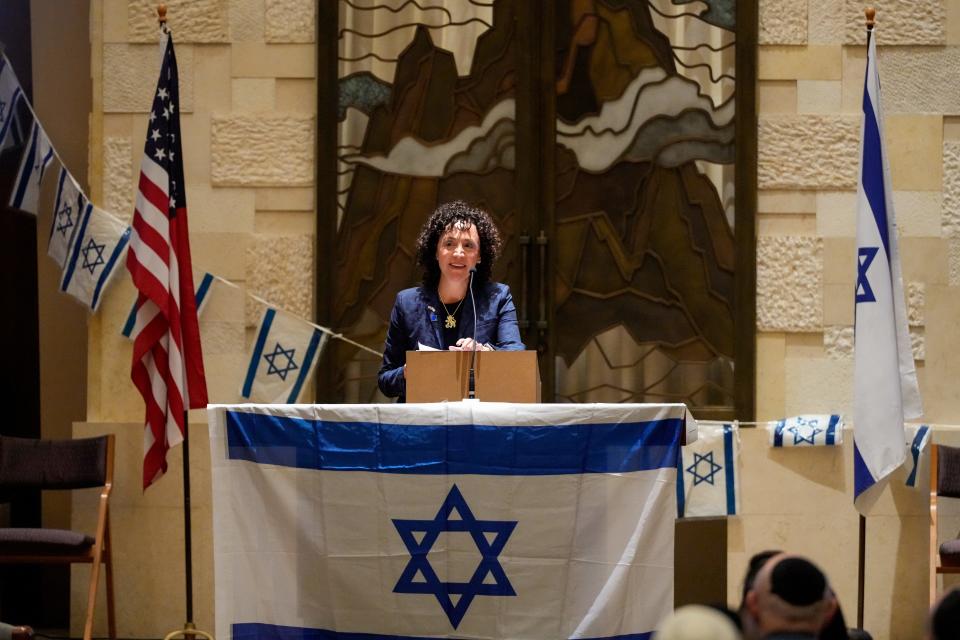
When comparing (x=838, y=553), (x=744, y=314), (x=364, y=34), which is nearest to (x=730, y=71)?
(x=744, y=314)

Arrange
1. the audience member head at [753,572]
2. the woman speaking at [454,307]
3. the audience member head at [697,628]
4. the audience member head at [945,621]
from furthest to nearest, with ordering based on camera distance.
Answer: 1. the woman speaking at [454,307]
2. the audience member head at [753,572]
3. the audience member head at [945,621]
4. the audience member head at [697,628]

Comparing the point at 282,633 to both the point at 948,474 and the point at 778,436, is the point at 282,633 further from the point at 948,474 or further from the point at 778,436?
the point at 948,474

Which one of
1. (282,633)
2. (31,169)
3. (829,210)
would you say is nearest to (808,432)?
(829,210)

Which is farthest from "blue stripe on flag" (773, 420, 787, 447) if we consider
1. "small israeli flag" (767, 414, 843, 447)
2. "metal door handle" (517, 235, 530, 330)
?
"metal door handle" (517, 235, 530, 330)

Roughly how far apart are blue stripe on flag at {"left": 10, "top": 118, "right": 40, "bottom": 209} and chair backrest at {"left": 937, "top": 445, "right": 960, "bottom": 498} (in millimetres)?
4113

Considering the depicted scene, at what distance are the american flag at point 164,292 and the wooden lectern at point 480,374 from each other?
159cm

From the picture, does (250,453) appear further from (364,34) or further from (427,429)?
(364,34)

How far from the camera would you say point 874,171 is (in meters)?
5.05

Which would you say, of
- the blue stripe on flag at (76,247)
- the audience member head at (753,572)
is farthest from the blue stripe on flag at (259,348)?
the audience member head at (753,572)

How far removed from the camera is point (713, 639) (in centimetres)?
151

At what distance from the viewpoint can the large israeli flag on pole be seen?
4.96 meters

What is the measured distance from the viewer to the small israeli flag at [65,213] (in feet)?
19.2

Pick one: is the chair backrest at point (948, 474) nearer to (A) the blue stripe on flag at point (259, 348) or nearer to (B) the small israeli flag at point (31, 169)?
(A) the blue stripe on flag at point (259, 348)

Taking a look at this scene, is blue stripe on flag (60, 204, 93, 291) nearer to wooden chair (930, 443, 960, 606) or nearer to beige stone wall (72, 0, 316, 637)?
beige stone wall (72, 0, 316, 637)
